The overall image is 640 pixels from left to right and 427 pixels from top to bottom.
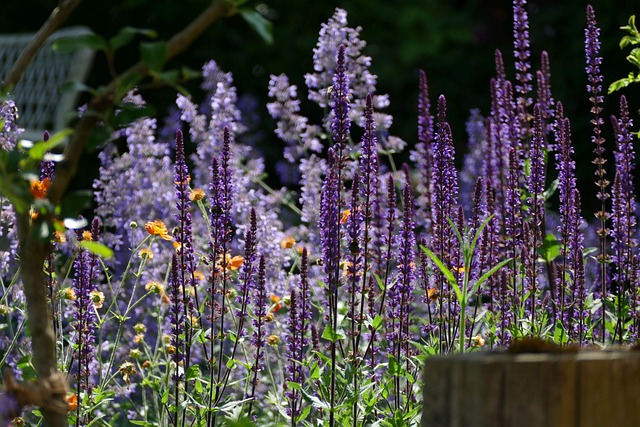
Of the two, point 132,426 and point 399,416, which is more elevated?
point 399,416

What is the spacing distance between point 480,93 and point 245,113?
234 centimetres

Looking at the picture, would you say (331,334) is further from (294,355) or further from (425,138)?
(425,138)

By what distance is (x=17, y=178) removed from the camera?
1.82 metres

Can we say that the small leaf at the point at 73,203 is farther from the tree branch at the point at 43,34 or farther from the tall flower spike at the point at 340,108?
the tall flower spike at the point at 340,108

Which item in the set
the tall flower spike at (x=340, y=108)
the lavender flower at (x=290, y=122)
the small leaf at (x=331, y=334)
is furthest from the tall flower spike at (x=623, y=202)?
the lavender flower at (x=290, y=122)

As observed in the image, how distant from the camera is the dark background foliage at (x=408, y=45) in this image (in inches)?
323

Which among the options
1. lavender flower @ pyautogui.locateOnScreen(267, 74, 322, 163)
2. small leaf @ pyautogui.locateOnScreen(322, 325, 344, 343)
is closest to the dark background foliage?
lavender flower @ pyautogui.locateOnScreen(267, 74, 322, 163)

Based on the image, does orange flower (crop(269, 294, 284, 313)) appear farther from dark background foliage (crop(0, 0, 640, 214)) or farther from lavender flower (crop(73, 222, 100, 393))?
dark background foliage (crop(0, 0, 640, 214))

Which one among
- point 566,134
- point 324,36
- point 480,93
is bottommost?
point 566,134

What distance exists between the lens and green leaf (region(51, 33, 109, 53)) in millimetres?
1749

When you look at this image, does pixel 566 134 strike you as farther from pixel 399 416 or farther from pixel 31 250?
pixel 31 250

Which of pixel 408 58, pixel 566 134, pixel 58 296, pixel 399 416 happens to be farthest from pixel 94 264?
pixel 408 58

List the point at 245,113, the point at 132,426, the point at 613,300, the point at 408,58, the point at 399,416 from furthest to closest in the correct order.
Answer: the point at 408,58 → the point at 245,113 → the point at 132,426 → the point at 613,300 → the point at 399,416

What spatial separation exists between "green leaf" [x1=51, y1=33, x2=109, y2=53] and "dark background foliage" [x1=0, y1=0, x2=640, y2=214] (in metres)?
6.43
